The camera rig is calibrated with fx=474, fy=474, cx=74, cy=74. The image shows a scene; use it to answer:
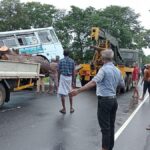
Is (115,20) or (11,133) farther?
(115,20)

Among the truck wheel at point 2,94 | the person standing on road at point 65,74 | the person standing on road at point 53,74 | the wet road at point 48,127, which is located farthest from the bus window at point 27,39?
the person standing on road at point 65,74

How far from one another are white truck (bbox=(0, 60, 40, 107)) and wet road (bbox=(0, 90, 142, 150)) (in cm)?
54

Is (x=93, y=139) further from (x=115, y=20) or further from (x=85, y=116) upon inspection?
(x=115, y=20)

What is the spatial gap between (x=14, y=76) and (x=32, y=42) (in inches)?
394

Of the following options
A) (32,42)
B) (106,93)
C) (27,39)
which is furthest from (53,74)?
(106,93)

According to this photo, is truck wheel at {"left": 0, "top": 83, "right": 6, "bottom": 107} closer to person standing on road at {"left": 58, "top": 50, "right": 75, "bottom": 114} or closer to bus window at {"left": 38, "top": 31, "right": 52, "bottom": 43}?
person standing on road at {"left": 58, "top": 50, "right": 75, "bottom": 114}

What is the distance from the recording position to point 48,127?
10719 millimetres

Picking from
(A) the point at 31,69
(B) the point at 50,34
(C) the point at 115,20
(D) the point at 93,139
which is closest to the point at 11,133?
(D) the point at 93,139

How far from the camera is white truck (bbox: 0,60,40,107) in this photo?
13961mm

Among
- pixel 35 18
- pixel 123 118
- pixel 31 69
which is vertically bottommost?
pixel 123 118

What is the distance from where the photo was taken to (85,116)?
510 inches

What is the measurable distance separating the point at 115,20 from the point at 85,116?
49.9 meters

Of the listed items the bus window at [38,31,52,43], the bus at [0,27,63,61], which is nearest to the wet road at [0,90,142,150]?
the bus at [0,27,63,61]

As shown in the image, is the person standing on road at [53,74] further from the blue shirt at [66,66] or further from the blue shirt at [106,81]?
the blue shirt at [106,81]
